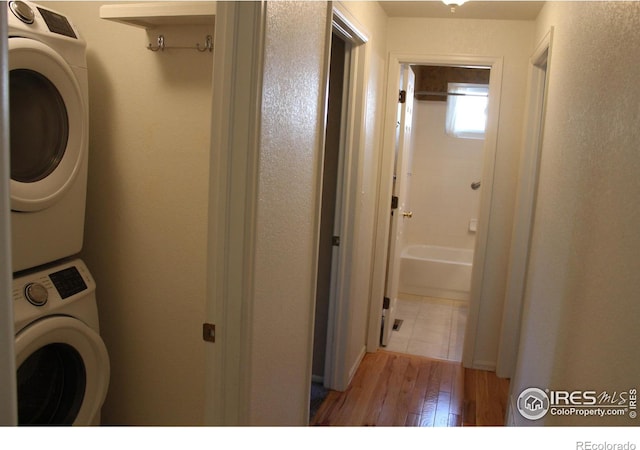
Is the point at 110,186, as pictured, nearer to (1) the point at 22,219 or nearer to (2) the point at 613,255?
(1) the point at 22,219

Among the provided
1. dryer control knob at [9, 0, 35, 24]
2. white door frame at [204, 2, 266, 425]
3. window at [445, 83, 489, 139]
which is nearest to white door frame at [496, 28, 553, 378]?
white door frame at [204, 2, 266, 425]

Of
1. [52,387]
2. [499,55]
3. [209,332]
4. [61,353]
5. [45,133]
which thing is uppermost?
[499,55]

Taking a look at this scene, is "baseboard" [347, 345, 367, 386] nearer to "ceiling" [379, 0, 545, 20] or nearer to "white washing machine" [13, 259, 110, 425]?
"white washing machine" [13, 259, 110, 425]

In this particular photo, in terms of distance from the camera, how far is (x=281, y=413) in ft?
6.33

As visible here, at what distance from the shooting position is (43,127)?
1784 mm

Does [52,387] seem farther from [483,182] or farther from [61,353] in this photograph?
[483,182]

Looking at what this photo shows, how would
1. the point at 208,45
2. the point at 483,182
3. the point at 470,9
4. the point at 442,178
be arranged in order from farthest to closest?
the point at 442,178
the point at 483,182
the point at 470,9
the point at 208,45

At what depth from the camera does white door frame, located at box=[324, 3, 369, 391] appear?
2.83m

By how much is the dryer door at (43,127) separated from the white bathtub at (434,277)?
3786mm

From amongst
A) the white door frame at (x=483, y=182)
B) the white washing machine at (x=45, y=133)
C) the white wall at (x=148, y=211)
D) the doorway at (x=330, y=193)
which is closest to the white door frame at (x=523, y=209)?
the white door frame at (x=483, y=182)

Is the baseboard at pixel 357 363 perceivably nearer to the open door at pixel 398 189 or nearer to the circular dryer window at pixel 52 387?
the open door at pixel 398 189

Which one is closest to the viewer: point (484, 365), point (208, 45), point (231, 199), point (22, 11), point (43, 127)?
point (231, 199)

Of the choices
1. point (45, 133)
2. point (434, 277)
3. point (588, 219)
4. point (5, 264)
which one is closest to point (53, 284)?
point (45, 133)

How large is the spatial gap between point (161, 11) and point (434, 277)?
3958 mm
